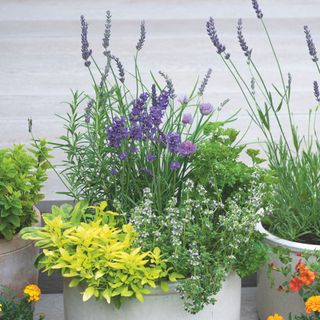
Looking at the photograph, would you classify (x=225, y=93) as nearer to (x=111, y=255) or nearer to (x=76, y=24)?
(x=76, y=24)

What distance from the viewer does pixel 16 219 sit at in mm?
3432

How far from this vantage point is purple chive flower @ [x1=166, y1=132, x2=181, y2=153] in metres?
3.38

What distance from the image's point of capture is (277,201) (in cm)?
352

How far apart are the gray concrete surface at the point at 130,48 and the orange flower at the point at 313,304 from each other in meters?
1.66

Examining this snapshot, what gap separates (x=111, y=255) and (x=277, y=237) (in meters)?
0.67

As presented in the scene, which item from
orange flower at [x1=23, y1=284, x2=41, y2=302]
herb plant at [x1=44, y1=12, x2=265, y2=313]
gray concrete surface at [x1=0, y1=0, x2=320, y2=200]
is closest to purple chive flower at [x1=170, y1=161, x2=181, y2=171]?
herb plant at [x1=44, y1=12, x2=265, y2=313]

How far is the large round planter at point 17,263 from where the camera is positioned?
3435 millimetres

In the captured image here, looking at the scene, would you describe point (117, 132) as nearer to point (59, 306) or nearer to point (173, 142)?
point (173, 142)

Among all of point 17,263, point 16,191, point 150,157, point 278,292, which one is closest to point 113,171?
point 150,157

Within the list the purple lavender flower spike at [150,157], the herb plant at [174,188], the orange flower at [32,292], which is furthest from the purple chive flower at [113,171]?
the orange flower at [32,292]

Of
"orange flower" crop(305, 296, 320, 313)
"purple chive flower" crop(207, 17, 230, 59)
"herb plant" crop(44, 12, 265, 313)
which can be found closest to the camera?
"orange flower" crop(305, 296, 320, 313)

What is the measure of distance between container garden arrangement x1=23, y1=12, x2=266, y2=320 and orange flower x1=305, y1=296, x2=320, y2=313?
243 mm

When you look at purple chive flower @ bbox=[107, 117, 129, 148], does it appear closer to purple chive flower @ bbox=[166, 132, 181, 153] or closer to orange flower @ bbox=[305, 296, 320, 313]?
purple chive flower @ bbox=[166, 132, 181, 153]

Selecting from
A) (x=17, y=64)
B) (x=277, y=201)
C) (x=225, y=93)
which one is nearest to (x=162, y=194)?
(x=277, y=201)
